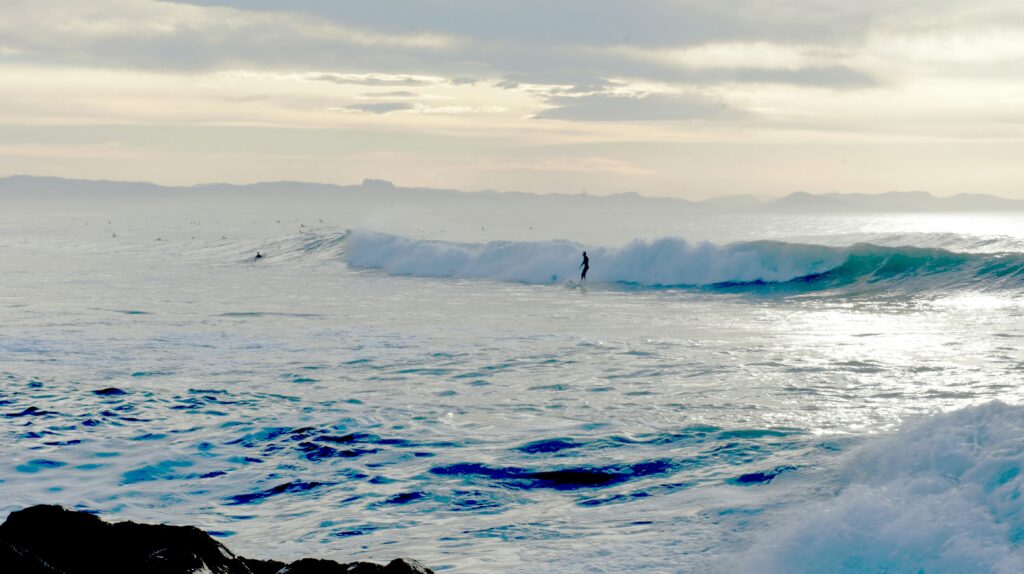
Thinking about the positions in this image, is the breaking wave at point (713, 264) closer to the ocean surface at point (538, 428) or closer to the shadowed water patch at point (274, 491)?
the ocean surface at point (538, 428)

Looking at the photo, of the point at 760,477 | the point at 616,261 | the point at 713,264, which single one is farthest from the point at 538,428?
the point at 616,261

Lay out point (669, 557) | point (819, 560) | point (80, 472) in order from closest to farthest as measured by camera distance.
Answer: point (819, 560) < point (669, 557) < point (80, 472)

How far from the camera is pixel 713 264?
3775cm

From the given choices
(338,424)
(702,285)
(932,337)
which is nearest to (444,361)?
(338,424)

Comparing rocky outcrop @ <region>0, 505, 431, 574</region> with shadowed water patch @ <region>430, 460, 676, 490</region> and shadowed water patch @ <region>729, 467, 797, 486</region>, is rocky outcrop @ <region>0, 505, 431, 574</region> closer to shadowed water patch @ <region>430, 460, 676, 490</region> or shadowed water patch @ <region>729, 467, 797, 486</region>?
shadowed water patch @ <region>430, 460, 676, 490</region>

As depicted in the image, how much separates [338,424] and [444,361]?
4.88 m

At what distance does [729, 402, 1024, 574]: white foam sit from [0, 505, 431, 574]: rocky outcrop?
9.81 ft

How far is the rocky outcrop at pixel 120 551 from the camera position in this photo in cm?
566

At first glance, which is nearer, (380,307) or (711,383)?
(711,383)

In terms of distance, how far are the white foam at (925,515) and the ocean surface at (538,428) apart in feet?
0.07

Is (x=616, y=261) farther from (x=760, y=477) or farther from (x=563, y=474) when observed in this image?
(x=760, y=477)

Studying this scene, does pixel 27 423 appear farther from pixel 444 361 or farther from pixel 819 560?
pixel 819 560

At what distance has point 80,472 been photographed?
10.0m

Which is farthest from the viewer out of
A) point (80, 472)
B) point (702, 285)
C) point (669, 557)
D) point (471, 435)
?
point (702, 285)
